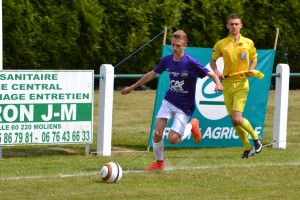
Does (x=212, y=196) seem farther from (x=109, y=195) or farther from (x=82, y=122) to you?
(x=82, y=122)

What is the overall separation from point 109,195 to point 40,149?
5072mm

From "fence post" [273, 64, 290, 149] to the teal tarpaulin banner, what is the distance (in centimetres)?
18

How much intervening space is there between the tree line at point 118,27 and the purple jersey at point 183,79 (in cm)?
909

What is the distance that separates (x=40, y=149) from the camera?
16.0 meters

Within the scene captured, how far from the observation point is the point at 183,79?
528 inches

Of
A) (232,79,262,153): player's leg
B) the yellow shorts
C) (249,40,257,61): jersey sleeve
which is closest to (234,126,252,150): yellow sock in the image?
(232,79,262,153): player's leg

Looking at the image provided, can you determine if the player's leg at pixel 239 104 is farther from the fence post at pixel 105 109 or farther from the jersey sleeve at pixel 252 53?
the fence post at pixel 105 109

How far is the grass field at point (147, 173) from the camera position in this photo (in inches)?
446

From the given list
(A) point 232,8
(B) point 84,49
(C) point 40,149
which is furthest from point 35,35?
(C) point 40,149

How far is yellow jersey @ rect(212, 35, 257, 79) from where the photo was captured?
14891mm

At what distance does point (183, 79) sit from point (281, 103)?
12.0 ft

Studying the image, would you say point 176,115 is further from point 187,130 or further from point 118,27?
point 118,27

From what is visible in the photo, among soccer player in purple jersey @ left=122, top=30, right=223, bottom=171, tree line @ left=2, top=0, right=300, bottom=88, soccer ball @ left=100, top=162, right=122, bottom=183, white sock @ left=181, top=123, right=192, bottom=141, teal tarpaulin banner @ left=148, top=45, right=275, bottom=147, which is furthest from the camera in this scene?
tree line @ left=2, top=0, right=300, bottom=88

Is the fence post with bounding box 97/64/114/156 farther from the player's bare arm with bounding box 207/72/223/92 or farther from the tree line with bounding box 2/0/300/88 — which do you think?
the tree line with bounding box 2/0/300/88
